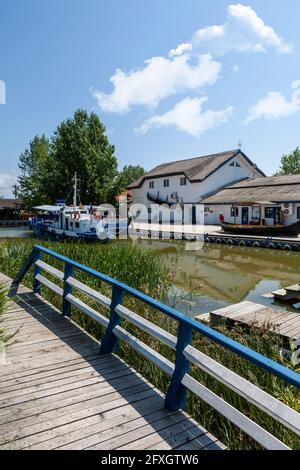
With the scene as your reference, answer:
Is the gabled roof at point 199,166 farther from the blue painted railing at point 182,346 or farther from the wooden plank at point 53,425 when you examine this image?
the wooden plank at point 53,425

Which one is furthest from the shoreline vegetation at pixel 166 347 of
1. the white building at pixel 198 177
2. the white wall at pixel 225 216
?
the white building at pixel 198 177

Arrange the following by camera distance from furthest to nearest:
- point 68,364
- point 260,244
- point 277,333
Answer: point 260,244, point 277,333, point 68,364

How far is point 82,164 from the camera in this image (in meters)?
39.6

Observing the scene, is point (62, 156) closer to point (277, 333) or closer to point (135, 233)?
point (135, 233)

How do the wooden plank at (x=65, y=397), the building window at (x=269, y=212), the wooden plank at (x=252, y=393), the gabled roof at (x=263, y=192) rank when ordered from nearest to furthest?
the wooden plank at (x=252, y=393)
the wooden plank at (x=65, y=397)
the gabled roof at (x=263, y=192)
the building window at (x=269, y=212)

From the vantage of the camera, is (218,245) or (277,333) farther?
(218,245)

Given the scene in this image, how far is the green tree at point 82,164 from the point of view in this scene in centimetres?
3962

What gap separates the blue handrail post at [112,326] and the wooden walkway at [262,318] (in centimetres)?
305

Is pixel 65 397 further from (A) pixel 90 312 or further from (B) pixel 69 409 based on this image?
(A) pixel 90 312

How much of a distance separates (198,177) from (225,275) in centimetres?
2385

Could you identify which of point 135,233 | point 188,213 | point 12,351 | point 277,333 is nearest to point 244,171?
point 188,213

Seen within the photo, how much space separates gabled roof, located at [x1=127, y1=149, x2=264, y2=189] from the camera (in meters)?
38.2

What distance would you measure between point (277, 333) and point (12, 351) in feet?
14.6
